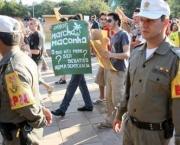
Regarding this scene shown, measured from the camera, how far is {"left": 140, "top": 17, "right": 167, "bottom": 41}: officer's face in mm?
1937

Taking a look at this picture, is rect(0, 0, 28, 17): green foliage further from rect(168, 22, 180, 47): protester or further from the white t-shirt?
the white t-shirt

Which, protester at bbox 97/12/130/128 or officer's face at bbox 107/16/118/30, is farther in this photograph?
officer's face at bbox 107/16/118/30

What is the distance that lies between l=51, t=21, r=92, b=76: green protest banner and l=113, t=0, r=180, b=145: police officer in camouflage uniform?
6.46 ft

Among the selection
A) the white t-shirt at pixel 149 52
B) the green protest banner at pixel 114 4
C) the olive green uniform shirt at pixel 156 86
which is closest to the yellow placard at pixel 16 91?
the olive green uniform shirt at pixel 156 86

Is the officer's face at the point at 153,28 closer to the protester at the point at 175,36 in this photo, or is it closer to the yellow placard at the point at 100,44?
the yellow placard at the point at 100,44

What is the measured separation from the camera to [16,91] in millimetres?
1892

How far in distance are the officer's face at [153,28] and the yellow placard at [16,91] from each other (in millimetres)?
1053

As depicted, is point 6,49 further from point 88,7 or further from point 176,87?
point 88,7

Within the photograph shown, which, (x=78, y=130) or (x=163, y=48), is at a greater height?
(x=163, y=48)

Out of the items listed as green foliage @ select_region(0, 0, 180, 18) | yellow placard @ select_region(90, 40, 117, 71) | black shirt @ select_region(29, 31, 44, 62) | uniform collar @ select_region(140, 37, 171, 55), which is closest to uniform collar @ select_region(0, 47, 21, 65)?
uniform collar @ select_region(140, 37, 171, 55)

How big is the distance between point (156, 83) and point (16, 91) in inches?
42.5

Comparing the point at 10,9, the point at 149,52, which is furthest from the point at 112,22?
the point at 10,9

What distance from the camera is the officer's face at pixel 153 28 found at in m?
1.94

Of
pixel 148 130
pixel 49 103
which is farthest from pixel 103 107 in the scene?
pixel 148 130
